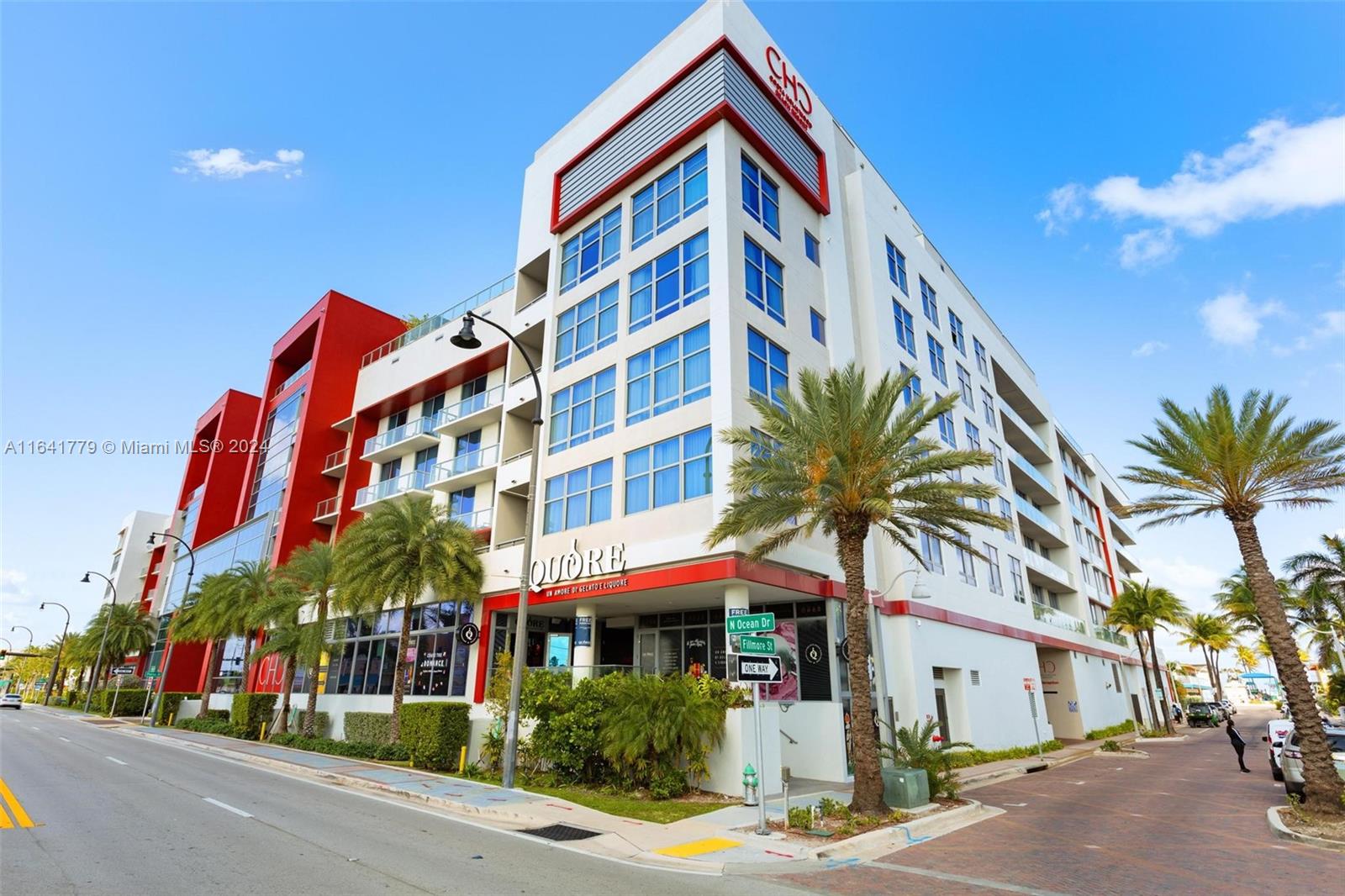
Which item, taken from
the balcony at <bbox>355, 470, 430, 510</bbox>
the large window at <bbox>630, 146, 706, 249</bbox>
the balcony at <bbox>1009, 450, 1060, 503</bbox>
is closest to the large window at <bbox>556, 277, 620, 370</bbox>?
the large window at <bbox>630, 146, 706, 249</bbox>

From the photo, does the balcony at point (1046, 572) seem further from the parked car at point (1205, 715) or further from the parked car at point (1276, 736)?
the parked car at point (1205, 715)

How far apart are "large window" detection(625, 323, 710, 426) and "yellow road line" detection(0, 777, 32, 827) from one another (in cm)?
1625

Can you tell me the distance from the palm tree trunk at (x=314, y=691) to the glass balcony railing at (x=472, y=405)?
9255 mm

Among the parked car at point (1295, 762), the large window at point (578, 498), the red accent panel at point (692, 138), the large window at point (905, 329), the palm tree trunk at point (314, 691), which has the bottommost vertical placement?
the parked car at point (1295, 762)

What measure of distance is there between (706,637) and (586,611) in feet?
14.3

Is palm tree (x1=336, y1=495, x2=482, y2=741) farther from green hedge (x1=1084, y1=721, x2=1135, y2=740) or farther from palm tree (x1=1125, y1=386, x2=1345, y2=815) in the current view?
green hedge (x1=1084, y1=721, x2=1135, y2=740)

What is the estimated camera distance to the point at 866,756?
14328 millimetres

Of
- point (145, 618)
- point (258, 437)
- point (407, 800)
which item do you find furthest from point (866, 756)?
point (145, 618)

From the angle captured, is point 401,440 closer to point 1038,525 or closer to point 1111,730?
point 1038,525

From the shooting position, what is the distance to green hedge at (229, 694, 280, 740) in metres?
32.2

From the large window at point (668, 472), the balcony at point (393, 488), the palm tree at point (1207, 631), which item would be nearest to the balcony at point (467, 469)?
the balcony at point (393, 488)

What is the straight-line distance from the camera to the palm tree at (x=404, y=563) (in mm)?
Result: 24828

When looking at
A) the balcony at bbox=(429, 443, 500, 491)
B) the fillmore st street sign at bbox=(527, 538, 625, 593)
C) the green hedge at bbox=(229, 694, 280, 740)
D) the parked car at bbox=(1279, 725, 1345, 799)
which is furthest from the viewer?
the green hedge at bbox=(229, 694, 280, 740)

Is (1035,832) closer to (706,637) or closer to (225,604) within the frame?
(706,637)
